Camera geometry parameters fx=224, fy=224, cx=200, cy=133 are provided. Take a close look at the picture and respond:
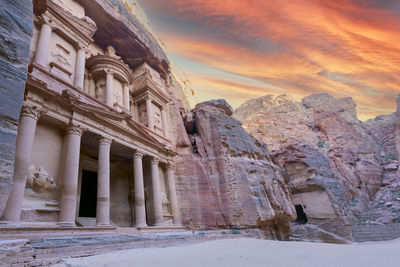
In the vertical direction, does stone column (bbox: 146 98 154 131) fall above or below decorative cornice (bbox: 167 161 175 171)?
above

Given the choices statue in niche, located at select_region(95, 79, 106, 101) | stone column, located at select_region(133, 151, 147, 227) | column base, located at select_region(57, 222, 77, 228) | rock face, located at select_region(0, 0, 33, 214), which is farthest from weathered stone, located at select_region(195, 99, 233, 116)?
rock face, located at select_region(0, 0, 33, 214)

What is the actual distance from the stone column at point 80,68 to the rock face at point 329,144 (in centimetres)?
2348

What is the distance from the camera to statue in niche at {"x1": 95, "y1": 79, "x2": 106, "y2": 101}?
16.4 m

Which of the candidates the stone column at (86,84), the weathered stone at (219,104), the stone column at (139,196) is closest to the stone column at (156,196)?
A: the stone column at (139,196)

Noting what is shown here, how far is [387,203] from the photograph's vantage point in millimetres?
29312

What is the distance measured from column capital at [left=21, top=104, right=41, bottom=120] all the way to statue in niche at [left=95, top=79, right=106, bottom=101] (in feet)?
22.9

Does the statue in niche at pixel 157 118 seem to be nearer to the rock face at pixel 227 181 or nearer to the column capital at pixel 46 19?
the rock face at pixel 227 181

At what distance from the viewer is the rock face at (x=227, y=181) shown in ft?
52.7

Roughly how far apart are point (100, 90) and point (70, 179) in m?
9.09

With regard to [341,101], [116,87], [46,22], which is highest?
[341,101]

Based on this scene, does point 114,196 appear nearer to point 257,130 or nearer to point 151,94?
point 151,94

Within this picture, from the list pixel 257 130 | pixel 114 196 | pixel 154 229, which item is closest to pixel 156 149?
pixel 114 196

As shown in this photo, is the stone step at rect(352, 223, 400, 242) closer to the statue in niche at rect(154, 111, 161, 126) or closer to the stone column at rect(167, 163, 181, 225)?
the stone column at rect(167, 163, 181, 225)

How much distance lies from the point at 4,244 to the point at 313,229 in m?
25.5
